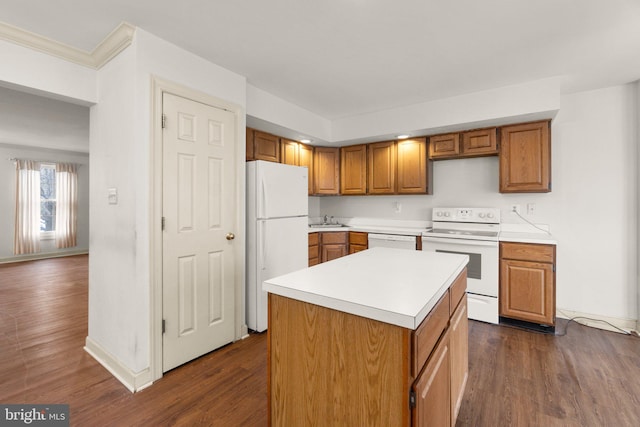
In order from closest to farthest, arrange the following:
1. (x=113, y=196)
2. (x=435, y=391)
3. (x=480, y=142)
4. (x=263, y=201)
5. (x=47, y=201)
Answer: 1. (x=435, y=391)
2. (x=113, y=196)
3. (x=263, y=201)
4. (x=480, y=142)
5. (x=47, y=201)

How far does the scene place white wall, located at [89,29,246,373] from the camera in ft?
6.54

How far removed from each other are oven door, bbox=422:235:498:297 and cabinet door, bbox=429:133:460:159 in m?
1.03

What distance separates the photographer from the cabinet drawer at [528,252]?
2.82 meters

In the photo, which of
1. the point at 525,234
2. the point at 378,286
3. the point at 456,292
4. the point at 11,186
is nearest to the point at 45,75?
the point at 378,286

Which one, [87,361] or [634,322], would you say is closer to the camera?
[87,361]

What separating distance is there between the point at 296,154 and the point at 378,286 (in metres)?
3.06

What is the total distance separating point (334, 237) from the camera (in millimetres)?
4074

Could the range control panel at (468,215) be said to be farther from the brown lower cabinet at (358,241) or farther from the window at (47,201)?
the window at (47,201)

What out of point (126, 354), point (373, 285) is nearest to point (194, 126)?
point (126, 354)

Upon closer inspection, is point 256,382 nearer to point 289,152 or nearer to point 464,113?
point 289,152

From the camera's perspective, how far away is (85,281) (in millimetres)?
4773

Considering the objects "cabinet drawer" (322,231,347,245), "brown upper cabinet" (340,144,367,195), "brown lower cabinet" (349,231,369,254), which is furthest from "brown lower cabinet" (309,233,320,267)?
"brown upper cabinet" (340,144,367,195)

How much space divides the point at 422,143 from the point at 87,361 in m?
3.97

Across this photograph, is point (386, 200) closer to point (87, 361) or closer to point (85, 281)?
point (87, 361)
